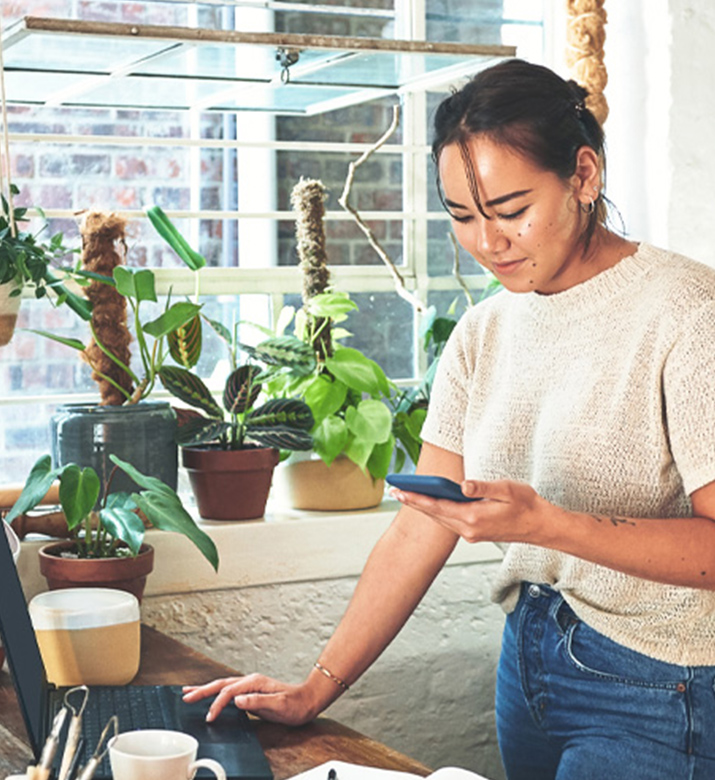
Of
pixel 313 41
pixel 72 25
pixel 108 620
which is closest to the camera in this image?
pixel 108 620

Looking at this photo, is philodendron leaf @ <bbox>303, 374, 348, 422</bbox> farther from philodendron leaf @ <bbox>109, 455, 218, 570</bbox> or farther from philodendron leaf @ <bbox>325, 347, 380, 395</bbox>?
philodendron leaf @ <bbox>109, 455, 218, 570</bbox>

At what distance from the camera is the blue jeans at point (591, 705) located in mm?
1588

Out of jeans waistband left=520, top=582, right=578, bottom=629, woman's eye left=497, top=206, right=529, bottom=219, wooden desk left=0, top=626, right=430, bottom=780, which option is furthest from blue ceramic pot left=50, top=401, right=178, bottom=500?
woman's eye left=497, top=206, right=529, bottom=219

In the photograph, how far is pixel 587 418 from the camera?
1.66 meters

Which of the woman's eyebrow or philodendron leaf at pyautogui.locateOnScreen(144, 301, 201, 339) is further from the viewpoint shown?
philodendron leaf at pyautogui.locateOnScreen(144, 301, 201, 339)

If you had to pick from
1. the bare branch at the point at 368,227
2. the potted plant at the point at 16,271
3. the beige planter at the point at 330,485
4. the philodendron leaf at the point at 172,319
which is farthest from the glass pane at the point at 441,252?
the potted plant at the point at 16,271

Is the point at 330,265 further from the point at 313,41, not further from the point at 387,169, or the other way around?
the point at 313,41

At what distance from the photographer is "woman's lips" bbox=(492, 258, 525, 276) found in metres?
1.64

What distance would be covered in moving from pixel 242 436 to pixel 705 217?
3.79 ft

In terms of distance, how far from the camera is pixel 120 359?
239cm

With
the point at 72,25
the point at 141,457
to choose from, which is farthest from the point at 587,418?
the point at 72,25

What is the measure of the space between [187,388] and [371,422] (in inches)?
15.1

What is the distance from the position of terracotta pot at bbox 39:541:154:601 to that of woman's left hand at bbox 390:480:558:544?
2.61 ft

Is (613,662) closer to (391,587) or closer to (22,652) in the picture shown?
(391,587)
